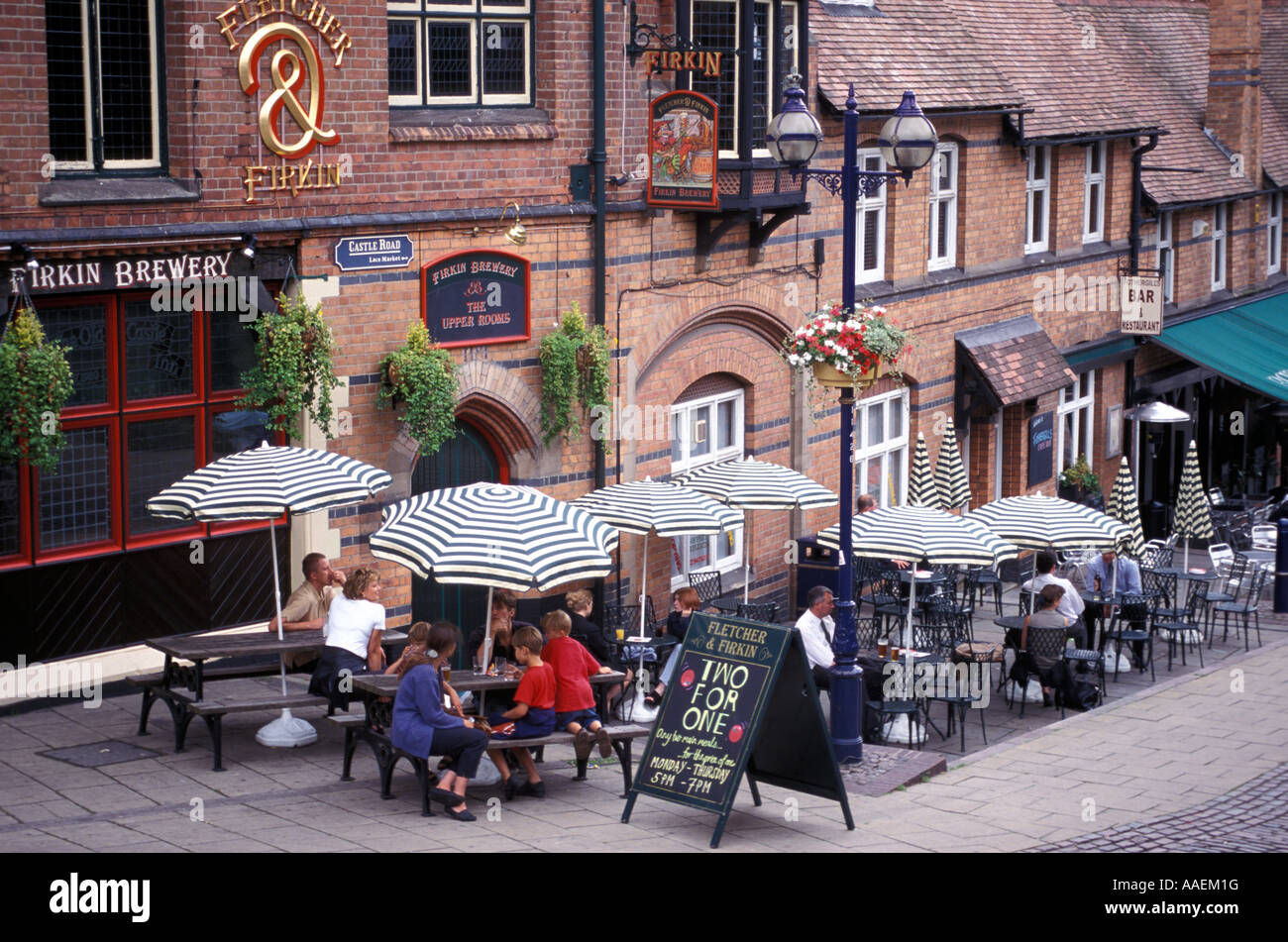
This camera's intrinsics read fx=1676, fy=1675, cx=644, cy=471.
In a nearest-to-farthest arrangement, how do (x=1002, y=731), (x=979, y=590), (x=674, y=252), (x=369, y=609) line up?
(x=369, y=609), (x=1002, y=731), (x=674, y=252), (x=979, y=590)

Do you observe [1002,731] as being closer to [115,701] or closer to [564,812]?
[564,812]

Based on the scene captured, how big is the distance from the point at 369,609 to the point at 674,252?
20.7 ft

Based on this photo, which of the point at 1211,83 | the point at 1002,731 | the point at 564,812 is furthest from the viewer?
the point at 1211,83

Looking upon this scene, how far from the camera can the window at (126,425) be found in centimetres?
1267

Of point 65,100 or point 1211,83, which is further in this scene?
point 1211,83

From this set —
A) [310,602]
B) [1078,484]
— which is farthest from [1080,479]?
[310,602]

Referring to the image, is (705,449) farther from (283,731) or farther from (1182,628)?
(283,731)

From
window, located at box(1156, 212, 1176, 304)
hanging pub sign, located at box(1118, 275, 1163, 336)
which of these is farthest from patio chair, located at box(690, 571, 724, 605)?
window, located at box(1156, 212, 1176, 304)

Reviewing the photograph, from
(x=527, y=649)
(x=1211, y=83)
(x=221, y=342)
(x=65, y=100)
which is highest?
(x=1211, y=83)

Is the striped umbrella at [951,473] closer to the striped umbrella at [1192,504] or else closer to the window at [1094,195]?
the striped umbrella at [1192,504]

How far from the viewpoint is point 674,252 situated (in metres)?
17.3

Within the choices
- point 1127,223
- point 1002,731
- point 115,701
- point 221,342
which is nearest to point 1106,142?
point 1127,223

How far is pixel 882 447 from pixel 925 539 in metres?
6.63

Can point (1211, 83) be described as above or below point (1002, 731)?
above
